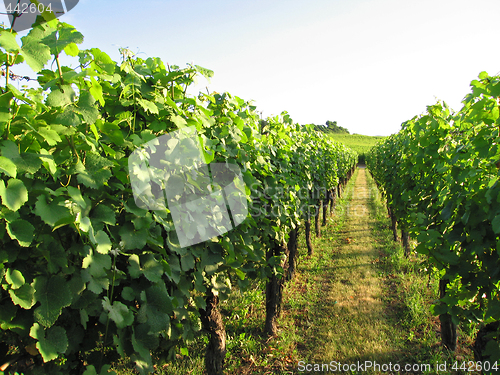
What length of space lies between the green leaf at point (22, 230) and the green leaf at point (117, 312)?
40 cm

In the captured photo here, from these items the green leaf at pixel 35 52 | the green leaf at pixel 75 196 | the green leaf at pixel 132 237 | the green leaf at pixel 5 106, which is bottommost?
the green leaf at pixel 132 237

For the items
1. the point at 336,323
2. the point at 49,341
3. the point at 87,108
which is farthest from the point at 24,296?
the point at 336,323

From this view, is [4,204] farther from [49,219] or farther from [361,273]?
[361,273]

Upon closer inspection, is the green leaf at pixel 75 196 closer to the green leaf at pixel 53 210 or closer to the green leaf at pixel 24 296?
the green leaf at pixel 53 210

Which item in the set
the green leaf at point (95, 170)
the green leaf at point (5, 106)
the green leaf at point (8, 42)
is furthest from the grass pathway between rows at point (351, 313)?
the green leaf at point (8, 42)

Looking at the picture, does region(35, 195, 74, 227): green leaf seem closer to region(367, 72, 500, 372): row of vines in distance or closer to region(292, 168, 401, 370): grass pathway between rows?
region(367, 72, 500, 372): row of vines in distance

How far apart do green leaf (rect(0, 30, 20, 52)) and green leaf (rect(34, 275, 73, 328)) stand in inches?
31.5

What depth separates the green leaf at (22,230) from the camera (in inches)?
40.6

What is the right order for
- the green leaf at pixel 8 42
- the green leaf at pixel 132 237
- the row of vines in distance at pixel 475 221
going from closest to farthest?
the green leaf at pixel 8 42
the green leaf at pixel 132 237
the row of vines in distance at pixel 475 221

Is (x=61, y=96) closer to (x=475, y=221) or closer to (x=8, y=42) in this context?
(x=8, y=42)

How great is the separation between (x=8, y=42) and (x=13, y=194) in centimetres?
47

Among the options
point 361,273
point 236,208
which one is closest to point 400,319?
point 361,273

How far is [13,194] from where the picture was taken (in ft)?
→ 3.29

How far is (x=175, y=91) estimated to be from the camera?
6.82ft
